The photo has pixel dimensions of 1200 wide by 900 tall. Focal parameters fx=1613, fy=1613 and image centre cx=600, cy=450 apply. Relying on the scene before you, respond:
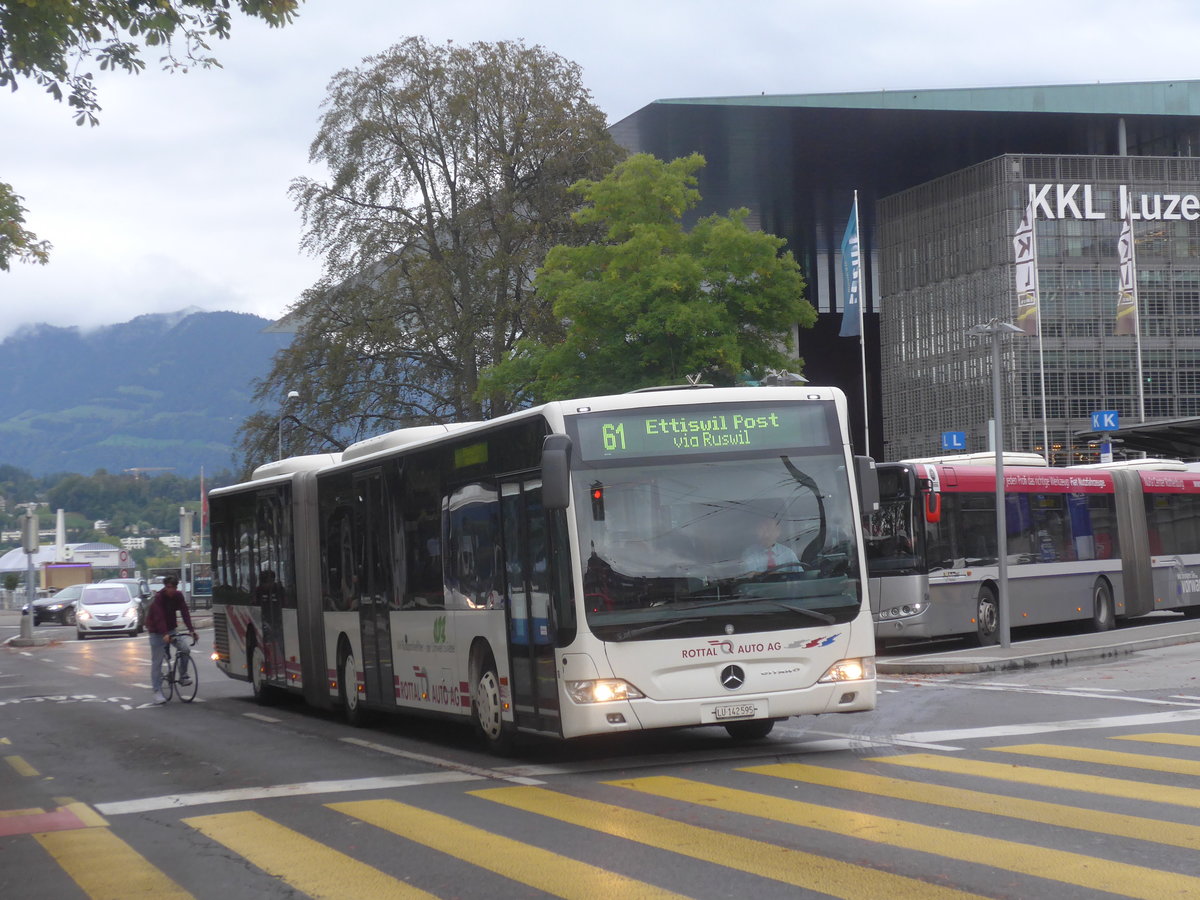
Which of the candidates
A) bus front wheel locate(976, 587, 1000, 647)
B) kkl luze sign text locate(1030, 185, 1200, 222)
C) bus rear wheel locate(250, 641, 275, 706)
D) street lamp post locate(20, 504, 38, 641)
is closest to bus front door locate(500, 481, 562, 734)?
bus rear wheel locate(250, 641, 275, 706)

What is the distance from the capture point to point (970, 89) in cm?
6469

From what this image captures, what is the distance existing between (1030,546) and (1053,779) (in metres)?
16.1

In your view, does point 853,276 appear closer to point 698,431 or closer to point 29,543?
point 29,543

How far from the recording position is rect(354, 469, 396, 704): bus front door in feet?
53.6

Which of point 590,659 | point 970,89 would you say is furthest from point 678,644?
point 970,89

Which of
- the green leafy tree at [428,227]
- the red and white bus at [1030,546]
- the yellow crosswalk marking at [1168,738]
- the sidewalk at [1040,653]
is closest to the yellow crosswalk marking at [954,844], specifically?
the yellow crosswalk marking at [1168,738]

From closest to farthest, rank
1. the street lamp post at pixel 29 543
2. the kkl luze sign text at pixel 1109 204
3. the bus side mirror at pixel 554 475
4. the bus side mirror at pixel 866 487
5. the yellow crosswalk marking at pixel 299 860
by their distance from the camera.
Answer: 1. the yellow crosswalk marking at pixel 299 860
2. the bus side mirror at pixel 554 475
3. the bus side mirror at pixel 866 487
4. the street lamp post at pixel 29 543
5. the kkl luze sign text at pixel 1109 204

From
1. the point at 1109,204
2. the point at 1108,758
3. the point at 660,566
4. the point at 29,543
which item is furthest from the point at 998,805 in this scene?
the point at 1109,204

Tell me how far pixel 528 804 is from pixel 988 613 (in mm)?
16235

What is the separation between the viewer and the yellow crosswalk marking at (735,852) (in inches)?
284

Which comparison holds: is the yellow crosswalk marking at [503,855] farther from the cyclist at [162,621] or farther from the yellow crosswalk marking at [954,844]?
the cyclist at [162,621]

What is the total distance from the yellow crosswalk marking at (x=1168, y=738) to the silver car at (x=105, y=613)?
134 ft

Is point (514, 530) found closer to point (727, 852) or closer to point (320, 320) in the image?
point (727, 852)

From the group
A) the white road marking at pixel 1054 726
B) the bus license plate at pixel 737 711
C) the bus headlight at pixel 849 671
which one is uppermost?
the bus headlight at pixel 849 671
